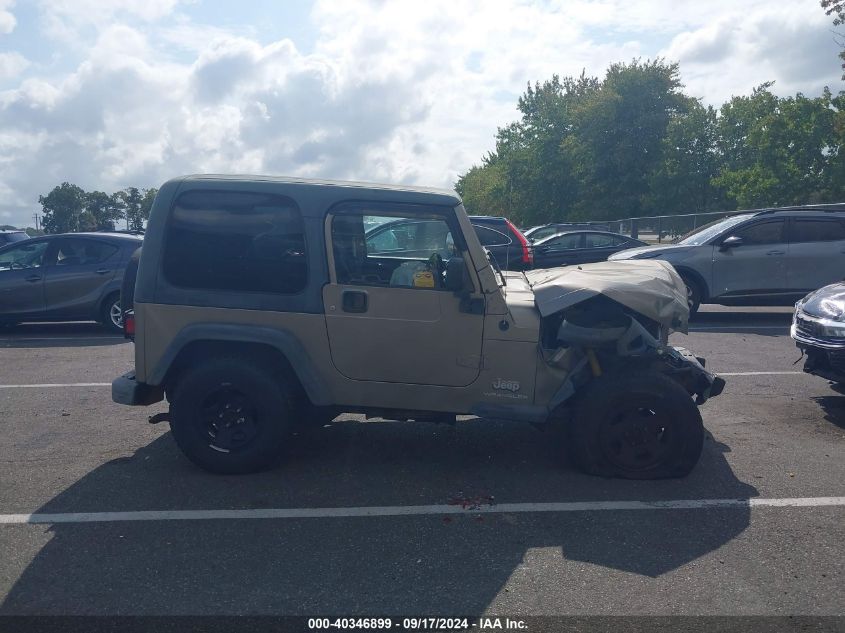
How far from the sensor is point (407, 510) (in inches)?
197

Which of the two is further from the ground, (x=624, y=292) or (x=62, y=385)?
(x=624, y=292)

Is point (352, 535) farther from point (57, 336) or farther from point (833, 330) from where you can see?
point (57, 336)

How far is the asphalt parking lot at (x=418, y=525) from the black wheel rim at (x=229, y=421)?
0.26 meters

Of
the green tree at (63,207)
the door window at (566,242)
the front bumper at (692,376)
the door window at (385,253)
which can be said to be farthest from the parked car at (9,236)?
the front bumper at (692,376)

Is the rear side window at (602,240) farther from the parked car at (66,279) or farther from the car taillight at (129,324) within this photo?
the car taillight at (129,324)

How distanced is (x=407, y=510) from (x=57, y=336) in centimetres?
926

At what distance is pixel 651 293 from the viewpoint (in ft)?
18.2

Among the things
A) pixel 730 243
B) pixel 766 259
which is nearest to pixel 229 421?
pixel 730 243

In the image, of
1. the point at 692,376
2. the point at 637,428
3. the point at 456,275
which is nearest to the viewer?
the point at 456,275

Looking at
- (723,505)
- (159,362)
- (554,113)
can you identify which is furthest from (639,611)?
(554,113)

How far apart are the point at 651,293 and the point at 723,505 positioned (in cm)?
146

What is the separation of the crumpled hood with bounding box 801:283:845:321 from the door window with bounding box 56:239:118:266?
31.9 feet

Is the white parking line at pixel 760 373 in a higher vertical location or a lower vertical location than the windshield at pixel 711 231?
lower

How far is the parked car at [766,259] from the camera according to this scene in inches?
505
